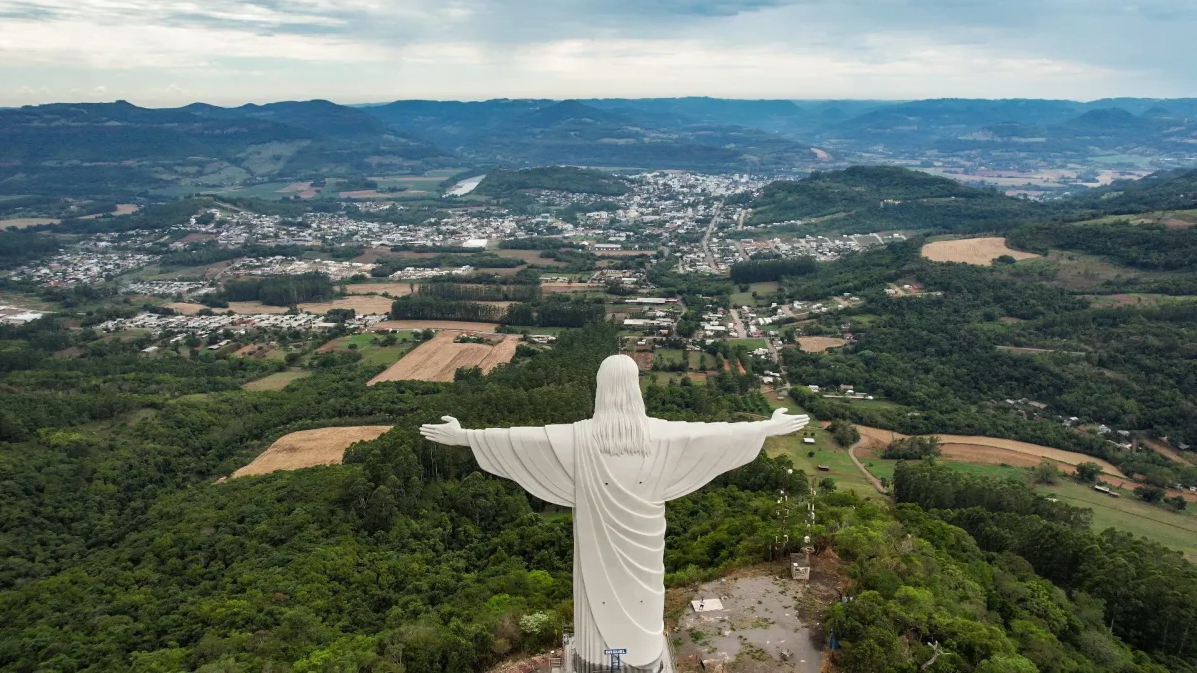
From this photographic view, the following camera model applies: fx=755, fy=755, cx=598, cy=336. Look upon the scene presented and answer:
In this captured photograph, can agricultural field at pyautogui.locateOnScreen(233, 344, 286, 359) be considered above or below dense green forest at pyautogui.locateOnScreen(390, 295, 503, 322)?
below

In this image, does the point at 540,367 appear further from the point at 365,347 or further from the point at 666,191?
the point at 666,191

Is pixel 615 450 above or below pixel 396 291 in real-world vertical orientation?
above

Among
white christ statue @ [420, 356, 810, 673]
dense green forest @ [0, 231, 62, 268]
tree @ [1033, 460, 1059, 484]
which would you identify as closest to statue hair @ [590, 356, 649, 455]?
white christ statue @ [420, 356, 810, 673]

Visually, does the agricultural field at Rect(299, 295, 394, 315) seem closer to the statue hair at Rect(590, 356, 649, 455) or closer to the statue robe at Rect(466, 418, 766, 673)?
the statue robe at Rect(466, 418, 766, 673)

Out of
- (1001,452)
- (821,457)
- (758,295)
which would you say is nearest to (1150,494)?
(1001,452)

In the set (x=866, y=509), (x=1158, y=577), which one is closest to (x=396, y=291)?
(x=866, y=509)
